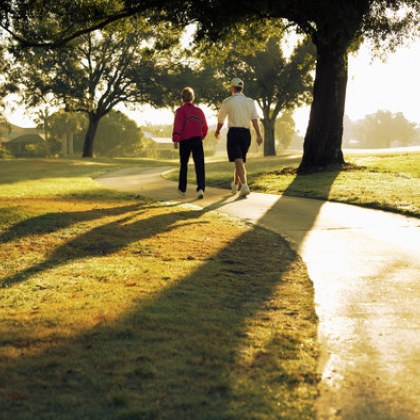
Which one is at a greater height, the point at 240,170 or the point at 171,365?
the point at 240,170

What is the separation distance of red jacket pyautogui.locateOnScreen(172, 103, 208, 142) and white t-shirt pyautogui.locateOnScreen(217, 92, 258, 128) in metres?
0.59

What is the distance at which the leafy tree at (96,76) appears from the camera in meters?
44.9

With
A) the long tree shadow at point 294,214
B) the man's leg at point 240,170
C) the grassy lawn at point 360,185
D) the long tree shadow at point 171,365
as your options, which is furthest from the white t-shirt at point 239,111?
the long tree shadow at point 171,365

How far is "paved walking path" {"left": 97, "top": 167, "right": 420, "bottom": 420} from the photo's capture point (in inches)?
110

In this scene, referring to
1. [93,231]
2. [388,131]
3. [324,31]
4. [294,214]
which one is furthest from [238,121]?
[388,131]

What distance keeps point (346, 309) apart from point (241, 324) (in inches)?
33.6

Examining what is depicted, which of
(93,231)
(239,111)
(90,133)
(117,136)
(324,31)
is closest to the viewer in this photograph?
(93,231)

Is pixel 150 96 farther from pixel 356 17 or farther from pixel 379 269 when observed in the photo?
pixel 379 269

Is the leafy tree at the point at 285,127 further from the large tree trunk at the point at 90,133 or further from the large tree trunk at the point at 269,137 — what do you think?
the large tree trunk at the point at 90,133

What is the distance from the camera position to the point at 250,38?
2161cm

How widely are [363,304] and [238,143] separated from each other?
7.45m

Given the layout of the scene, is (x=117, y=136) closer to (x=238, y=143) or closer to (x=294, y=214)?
(x=238, y=143)

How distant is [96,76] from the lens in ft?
160

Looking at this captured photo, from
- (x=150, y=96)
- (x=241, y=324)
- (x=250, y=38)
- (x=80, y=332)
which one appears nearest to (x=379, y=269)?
(x=241, y=324)
